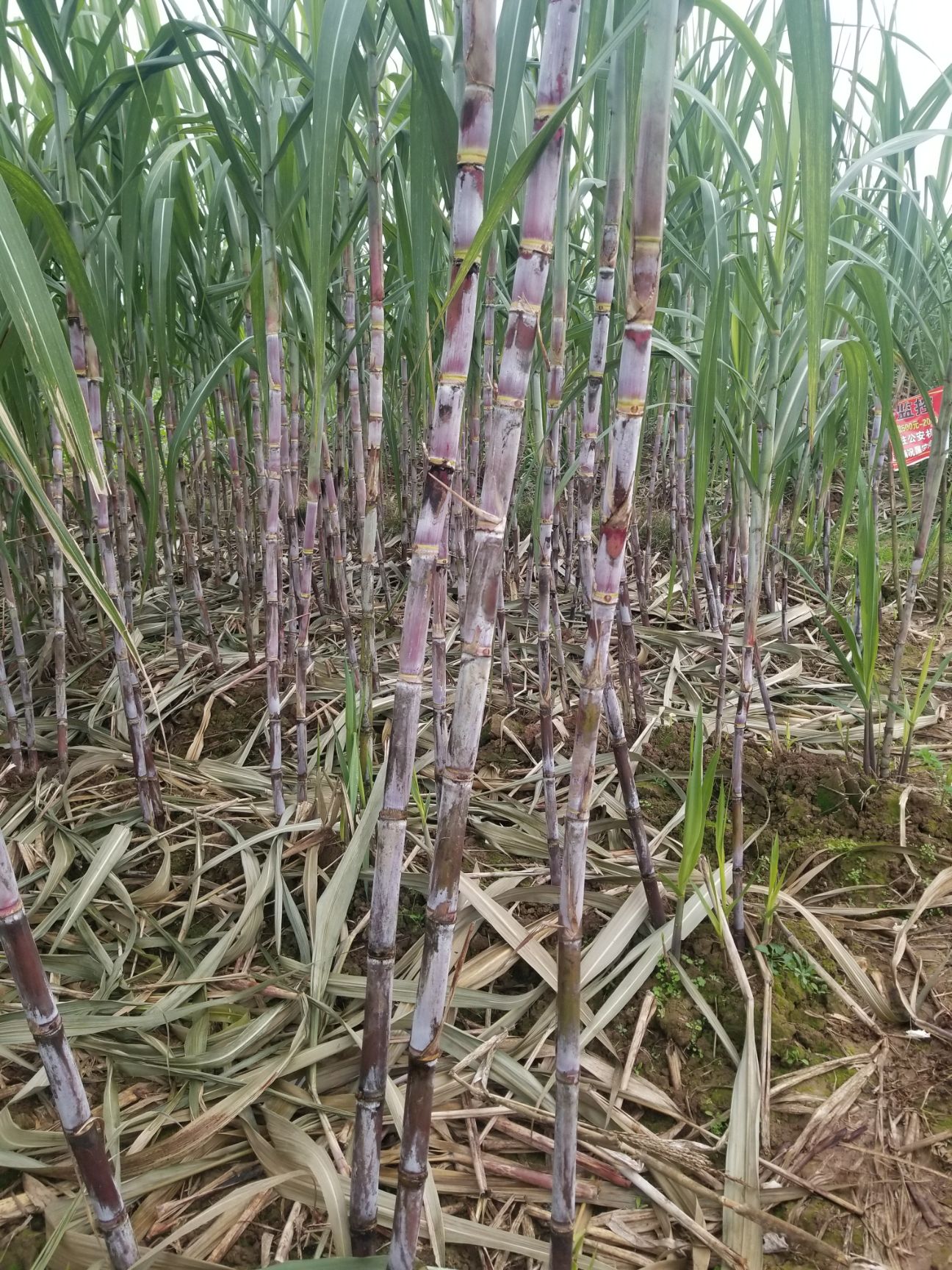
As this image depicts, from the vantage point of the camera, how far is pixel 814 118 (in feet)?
1.37

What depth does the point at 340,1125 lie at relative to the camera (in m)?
0.82

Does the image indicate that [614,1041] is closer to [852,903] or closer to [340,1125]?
[340,1125]

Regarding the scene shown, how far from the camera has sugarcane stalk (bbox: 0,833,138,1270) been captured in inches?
18.8

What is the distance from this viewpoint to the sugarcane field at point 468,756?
1.59 ft

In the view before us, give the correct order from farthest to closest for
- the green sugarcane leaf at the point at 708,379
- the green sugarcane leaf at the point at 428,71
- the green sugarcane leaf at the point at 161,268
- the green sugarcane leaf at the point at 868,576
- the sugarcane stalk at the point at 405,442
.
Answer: the sugarcane stalk at the point at 405,442 < the green sugarcane leaf at the point at 868,576 < the green sugarcane leaf at the point at 161,268 < the green sugarcane leaf at the point at 708,379 < the green sugarcane leaf at the point at 428,71

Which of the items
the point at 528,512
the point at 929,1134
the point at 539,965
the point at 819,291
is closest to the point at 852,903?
the point at 929,1134

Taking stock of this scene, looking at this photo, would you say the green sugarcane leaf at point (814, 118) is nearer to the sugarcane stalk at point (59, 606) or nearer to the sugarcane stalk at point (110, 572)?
the sugarcane stalk at point (110, 572)

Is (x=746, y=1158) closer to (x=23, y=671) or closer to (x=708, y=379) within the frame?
(x=708, y=379)

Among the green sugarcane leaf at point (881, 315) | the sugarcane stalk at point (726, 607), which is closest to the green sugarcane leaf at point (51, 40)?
the green sugarcane leaf at point (881, 315)

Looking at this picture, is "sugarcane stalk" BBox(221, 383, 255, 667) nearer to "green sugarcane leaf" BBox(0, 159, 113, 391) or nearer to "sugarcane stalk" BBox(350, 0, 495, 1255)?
"green sugarcane leaf" BBox(0, 159, 113, 391)

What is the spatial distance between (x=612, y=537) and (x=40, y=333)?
1.18 ft

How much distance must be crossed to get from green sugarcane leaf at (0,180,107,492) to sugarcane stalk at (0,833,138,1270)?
0.80 feet

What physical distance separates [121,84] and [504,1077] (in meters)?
1.27

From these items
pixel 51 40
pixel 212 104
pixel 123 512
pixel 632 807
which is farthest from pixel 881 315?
pixel 123 512
